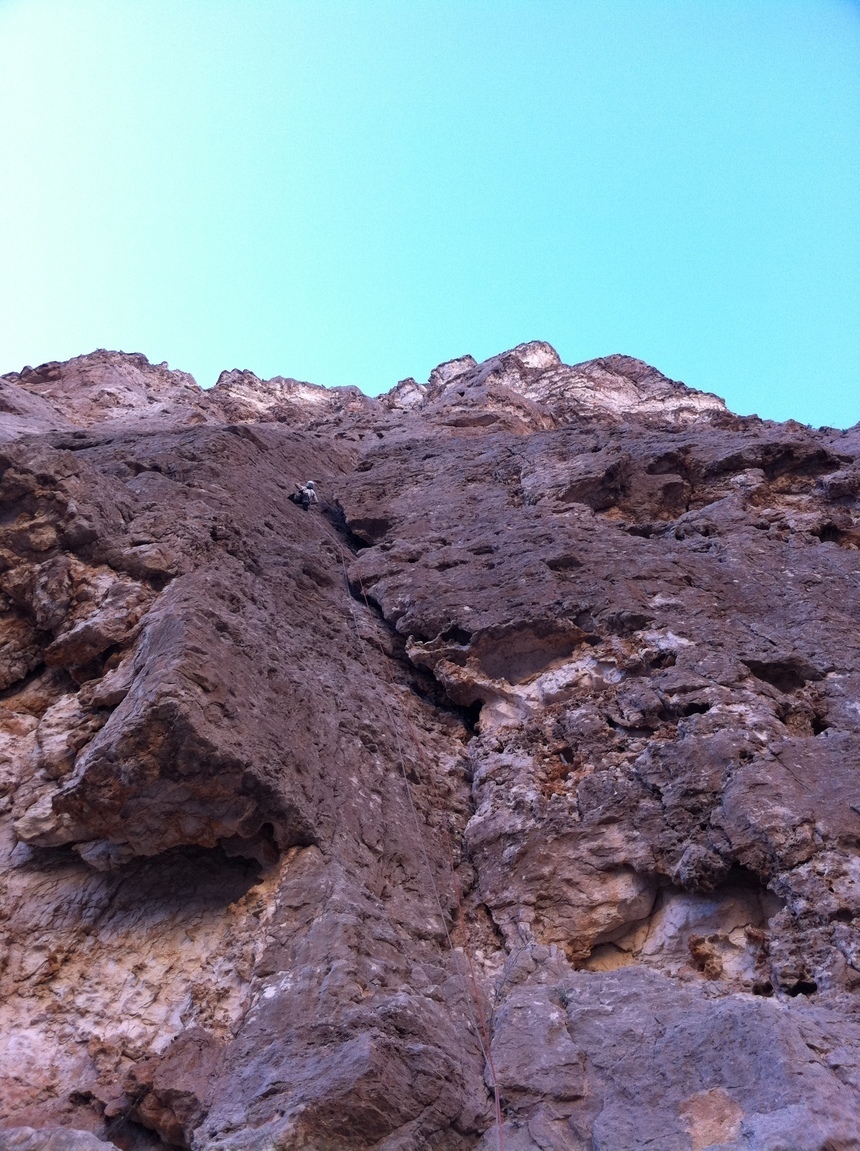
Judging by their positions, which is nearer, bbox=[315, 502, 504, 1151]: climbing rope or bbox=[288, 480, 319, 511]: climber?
bbox=[315, 502, 504, 1151]: climbing rope

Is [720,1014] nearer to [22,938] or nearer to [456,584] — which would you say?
[22,938]

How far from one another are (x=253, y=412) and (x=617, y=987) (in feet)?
65.8

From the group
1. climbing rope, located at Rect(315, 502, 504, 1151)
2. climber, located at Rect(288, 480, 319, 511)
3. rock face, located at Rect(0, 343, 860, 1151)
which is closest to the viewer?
rock face, located at Rect(0, 343, 860, 1151)

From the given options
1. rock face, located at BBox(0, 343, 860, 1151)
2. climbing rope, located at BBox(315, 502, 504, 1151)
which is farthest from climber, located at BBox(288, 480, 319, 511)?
climbing rope, located at BBox(315, 502, 504, 1151)

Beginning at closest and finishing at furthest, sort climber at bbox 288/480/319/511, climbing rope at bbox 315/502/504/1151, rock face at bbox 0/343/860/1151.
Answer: rock face at bbox 0/343/860/1151, climbing rope at bbox 315/502/504/1151, climber at bbox 288/480/319/511

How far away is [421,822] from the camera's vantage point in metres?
7.75

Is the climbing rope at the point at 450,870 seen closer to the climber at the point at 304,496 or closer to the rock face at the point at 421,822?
the rock face at the point at 421,822

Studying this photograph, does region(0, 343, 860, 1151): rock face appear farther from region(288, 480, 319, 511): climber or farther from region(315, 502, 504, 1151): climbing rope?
region(288, 480, 319, 511): climber

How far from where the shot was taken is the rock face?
501cm

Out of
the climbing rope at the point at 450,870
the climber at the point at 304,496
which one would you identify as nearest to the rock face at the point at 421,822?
the climbing rope at the point at 450,870

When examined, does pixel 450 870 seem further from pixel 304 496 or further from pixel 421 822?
pixel 304 496

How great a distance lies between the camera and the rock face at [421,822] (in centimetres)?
501

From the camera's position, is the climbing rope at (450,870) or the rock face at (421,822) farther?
the climbing rope at (450,870)

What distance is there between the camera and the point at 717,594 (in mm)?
9742
